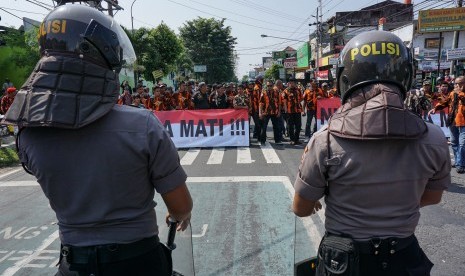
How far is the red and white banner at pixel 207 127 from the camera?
36.1ft

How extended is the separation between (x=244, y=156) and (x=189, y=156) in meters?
1.45

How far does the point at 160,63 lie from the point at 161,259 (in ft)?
112

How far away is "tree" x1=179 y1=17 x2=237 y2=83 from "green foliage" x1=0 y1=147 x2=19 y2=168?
131 feet

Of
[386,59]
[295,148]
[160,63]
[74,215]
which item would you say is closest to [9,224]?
[74,215]

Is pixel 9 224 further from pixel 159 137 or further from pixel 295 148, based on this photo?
pixel 295 148

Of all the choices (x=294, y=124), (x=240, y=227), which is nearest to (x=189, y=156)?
(x=294, y=124)

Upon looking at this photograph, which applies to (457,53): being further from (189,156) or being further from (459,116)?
(189,156)

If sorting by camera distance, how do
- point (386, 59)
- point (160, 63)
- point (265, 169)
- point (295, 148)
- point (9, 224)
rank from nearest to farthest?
point (386, 59) < point (9, 224) < point (265, 169) < point (295, 148) < point (160, 63)

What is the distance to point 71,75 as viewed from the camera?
156 centimetres

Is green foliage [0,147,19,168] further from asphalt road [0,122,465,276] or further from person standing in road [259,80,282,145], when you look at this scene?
person standing in road [259,80,282,145]

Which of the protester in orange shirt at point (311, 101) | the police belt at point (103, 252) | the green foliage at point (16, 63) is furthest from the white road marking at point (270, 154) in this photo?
the green foliage at point (16, 63)

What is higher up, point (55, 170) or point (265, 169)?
point (55, 170)

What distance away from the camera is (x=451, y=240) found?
4.31 meters

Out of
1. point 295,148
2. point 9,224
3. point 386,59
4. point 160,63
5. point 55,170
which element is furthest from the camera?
point 160,63
